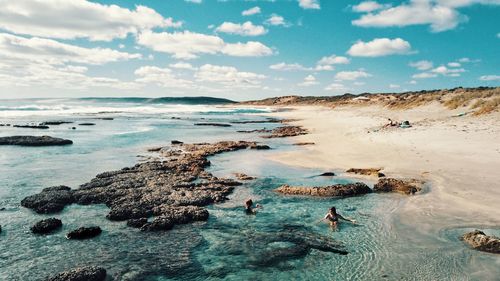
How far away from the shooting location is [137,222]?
1534 cm

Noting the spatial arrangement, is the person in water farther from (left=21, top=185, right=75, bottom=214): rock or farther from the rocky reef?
(left=21, top=185, right=75, bottom=214): rock

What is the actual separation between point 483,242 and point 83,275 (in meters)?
12.3

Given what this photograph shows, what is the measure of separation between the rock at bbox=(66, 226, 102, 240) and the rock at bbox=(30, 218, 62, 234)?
45.4 inches

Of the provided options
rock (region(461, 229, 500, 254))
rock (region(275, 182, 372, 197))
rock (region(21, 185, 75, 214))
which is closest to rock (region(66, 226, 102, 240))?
rock (region(21, 185, 75, 214))

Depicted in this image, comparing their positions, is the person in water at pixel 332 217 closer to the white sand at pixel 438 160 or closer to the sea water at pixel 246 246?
the sea water at pixel 246 246

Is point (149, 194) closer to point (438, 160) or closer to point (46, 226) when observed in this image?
point (46, 226)

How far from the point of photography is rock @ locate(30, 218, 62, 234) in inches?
576

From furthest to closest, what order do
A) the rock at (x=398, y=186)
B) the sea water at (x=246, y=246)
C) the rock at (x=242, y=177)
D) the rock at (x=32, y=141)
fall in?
the rock at (x=32, y=141) → the rock at (x=242, y=177) → the rock at (x=398, y=186) → the sea water at (x=246, y=246)

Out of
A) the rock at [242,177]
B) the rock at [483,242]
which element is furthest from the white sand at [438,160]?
the rock at [242,177]

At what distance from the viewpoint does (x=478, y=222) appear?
14.8 meters

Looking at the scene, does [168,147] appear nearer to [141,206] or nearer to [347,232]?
[141,206]

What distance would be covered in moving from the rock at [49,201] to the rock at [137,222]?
4.16m

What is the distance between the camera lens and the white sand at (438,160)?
1630 cm

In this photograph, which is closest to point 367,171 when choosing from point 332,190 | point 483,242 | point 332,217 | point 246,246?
point 332,190
